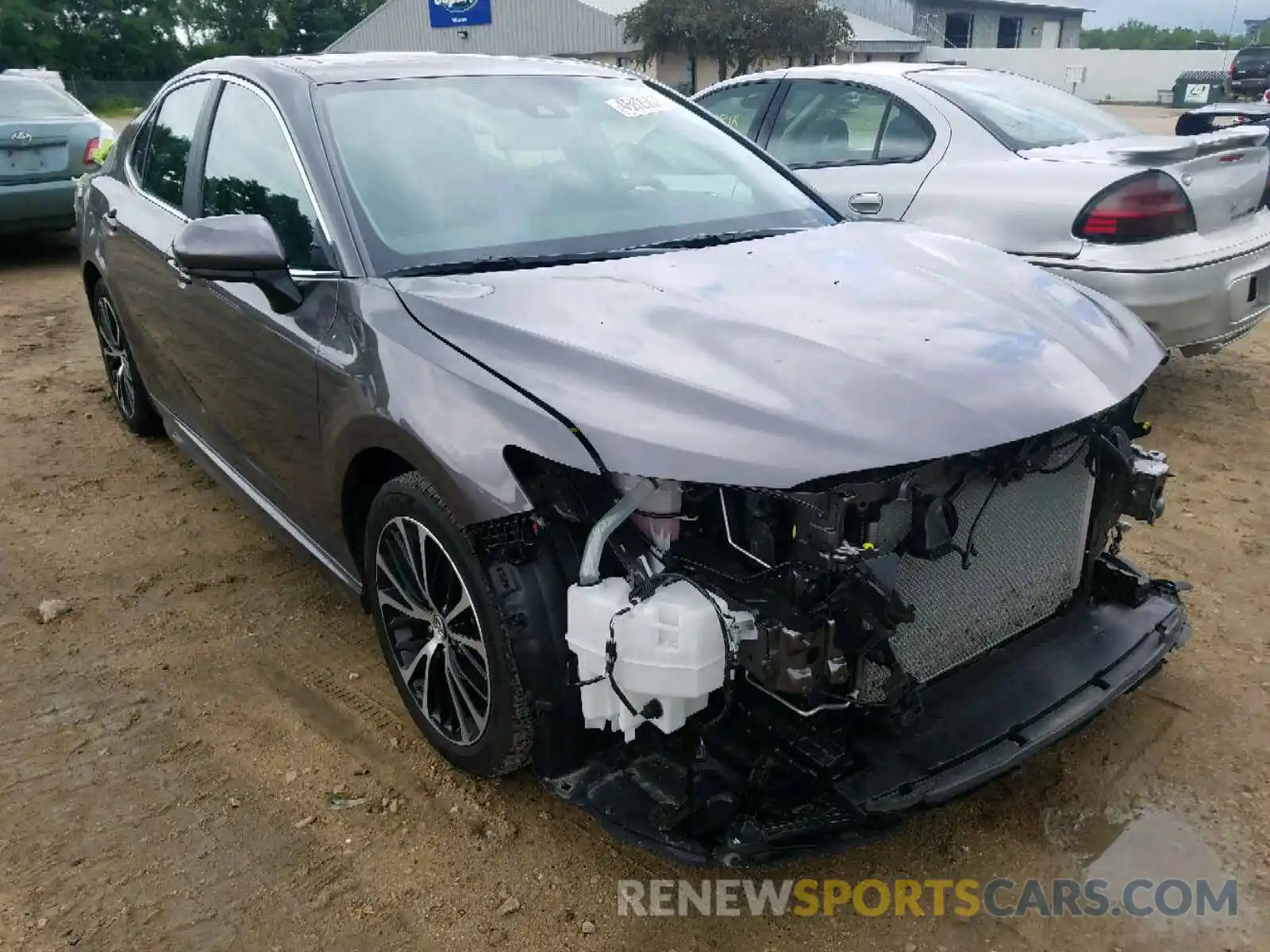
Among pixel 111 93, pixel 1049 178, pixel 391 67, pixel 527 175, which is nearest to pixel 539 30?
pixel 111 93

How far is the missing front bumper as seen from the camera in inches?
79.5

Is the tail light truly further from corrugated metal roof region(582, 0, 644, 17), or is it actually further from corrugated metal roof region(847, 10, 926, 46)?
corrugated metal roof region(847, 10, 926, 46)

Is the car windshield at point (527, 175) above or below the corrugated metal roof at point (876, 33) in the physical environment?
below

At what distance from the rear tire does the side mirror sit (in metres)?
2.10

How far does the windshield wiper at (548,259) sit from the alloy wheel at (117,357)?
269 cm

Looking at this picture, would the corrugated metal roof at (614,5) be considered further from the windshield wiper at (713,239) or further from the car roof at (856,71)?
the windshield wiper at (713,239)

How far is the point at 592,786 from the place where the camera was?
7.22 ft

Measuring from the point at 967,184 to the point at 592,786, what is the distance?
3.86 metres

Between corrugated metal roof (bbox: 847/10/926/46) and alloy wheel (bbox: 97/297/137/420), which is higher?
corrugated metal roof (bbox: 847/10/926/46)

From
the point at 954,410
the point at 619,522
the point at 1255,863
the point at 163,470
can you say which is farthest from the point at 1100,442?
the point at 163,470

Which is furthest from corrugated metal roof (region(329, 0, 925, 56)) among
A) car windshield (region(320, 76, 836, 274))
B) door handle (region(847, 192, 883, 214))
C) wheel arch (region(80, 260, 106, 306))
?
car windshield (region(320, 76, 836, 274))

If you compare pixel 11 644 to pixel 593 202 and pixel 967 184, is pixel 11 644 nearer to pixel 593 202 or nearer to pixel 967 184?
pixel 593 202

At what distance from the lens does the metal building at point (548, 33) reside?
117 ft

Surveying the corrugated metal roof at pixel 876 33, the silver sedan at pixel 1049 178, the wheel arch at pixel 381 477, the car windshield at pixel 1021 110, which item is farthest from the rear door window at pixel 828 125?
the corrugated metal roof at pixel 876 33
